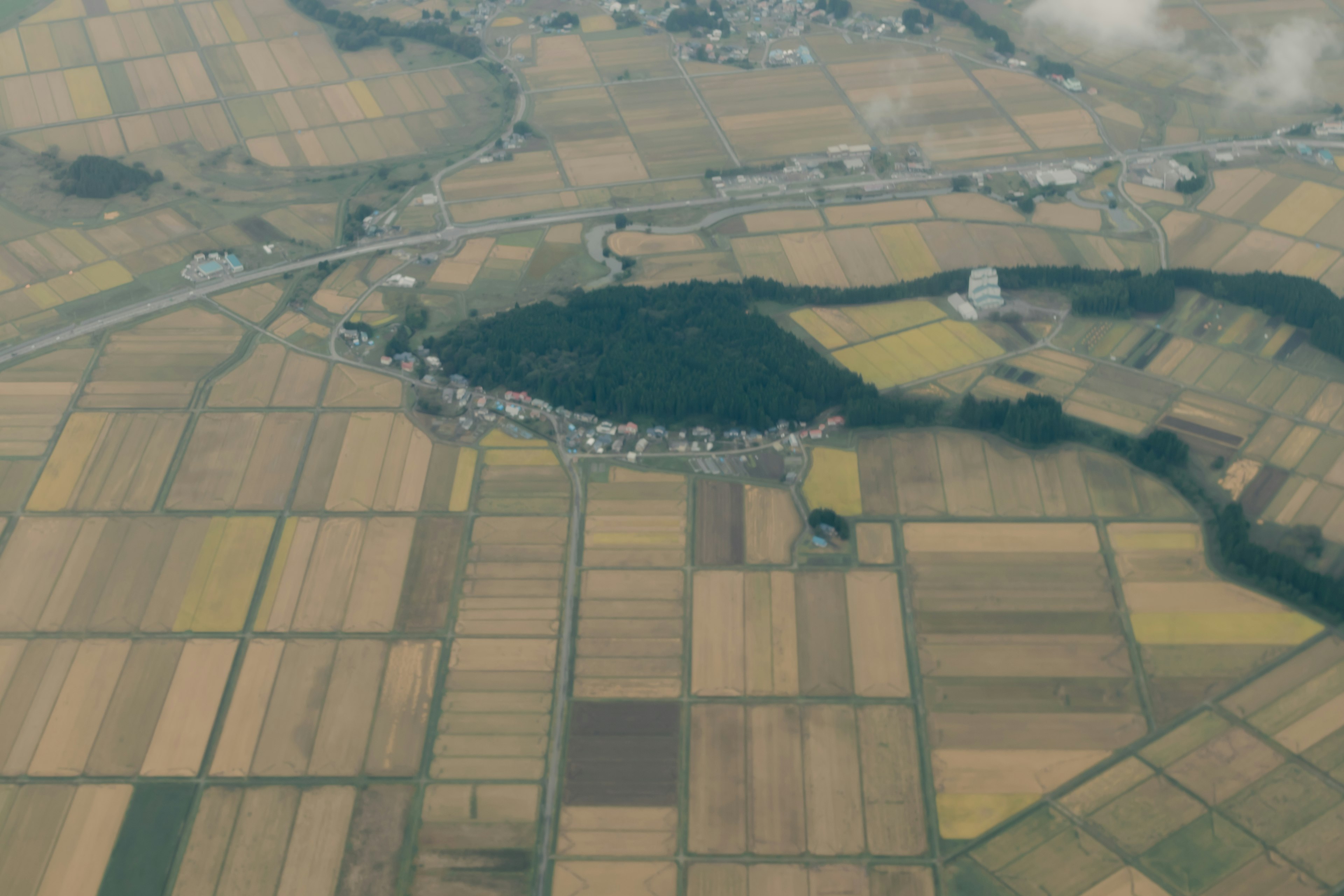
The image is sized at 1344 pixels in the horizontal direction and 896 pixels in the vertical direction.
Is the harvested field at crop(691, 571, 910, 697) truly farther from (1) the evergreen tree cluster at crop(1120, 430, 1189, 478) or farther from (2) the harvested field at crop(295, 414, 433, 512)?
(2) the harvested field at crop(295, 414, 433, 512)

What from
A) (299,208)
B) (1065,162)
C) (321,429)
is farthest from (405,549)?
(1065,162)

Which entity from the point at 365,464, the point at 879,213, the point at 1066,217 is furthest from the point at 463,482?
the point at 1066,217

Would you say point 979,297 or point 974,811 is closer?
point 974,811

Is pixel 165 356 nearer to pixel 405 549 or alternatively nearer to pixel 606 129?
pixel 405 549

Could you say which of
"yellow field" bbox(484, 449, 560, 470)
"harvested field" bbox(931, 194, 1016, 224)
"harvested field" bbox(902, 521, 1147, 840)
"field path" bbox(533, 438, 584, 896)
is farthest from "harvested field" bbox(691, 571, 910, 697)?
"harvested field" bbox(931, 194, 1016, 224)

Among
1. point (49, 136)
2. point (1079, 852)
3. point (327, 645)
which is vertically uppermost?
point (1079, 852)

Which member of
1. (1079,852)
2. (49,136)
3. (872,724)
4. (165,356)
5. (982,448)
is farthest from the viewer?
(49,136)

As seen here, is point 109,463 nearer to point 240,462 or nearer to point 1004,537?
point 240,462
